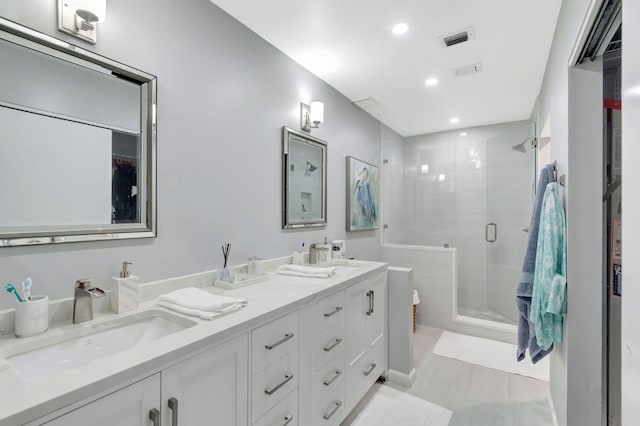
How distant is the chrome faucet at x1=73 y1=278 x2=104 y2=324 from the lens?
1.12m

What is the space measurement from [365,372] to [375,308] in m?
0.42

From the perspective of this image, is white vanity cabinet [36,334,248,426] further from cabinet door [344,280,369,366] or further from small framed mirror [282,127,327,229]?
small framed mirror [282,127,327,229]

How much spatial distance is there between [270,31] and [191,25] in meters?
0.54

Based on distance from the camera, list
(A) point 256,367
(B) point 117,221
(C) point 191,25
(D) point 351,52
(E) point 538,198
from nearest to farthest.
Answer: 1. (A) point 256,367
2. (B) point 117,221
3. (C) point 191,25
4. (E) point 538,198
5. (D) point 351,52

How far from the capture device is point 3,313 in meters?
1.01

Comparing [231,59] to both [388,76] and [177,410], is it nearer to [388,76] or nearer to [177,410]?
[388,76]

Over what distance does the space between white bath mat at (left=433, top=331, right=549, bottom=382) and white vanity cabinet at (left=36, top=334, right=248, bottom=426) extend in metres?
2.37

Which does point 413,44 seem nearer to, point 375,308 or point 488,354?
point 375,308

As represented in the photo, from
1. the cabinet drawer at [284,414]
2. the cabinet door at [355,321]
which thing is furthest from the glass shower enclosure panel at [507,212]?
the cabinet drawer at [284,414]

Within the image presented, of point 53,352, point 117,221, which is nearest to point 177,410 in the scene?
point 53,352

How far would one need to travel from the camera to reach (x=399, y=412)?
2020 mm

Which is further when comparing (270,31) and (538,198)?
(270,31)

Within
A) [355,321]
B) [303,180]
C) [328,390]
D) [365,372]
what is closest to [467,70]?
[303,180]

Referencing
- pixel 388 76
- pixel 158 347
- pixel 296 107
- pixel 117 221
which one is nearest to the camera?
pixel 158 347
